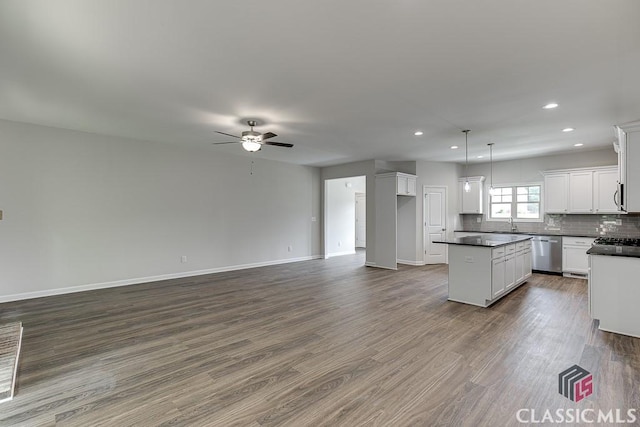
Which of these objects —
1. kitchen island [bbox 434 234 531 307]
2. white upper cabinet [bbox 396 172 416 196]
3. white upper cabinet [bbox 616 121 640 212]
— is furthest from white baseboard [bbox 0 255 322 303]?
white upper cabinet [bbox 616 121 640 212]

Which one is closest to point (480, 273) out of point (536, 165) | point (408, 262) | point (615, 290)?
point (615, 290)

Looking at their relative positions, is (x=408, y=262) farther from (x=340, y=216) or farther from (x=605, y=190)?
(x=605, y=190)

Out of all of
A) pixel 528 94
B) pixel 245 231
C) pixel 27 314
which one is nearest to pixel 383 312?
pixel 528 94

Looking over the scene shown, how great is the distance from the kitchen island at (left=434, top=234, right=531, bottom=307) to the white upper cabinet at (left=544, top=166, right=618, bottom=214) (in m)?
2.85

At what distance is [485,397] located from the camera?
7.25 feet

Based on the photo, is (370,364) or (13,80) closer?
(370,364)

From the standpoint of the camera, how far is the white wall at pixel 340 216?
9.37 m

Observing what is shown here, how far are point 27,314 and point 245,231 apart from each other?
4.11 m

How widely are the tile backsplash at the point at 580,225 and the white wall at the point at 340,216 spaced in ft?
13.0

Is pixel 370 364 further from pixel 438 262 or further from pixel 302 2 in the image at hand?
pixel 438 262

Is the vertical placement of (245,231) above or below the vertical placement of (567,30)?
below

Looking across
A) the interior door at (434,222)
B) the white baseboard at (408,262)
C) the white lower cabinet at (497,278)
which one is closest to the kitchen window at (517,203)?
the interior door at (434,222)

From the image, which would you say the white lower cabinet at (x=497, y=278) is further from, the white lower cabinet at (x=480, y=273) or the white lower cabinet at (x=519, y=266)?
the white lower cabinet at (x=519, y=266)

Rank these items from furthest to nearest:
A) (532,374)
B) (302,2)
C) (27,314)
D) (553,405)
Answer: (27,314)
(532,374)
(553,405)
(302,2)
